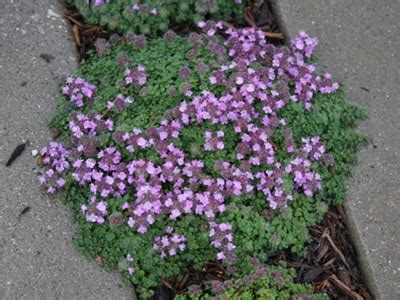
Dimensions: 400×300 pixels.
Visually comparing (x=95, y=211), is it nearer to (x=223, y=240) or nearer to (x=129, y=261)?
(x=129, y=261)

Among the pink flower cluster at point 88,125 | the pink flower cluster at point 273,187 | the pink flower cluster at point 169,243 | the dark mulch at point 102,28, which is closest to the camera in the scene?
the pink flower cluster at point 169,243

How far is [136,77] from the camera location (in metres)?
3.60

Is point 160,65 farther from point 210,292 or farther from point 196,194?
point 210,292

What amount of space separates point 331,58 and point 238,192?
1279 millimetres

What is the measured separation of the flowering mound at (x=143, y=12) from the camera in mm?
3938

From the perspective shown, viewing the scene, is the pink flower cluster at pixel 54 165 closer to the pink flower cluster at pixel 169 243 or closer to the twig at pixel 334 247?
the pink flower cluster at pixel 169 243

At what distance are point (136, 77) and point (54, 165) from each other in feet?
2.25

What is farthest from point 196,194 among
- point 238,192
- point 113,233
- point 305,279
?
point 305,279

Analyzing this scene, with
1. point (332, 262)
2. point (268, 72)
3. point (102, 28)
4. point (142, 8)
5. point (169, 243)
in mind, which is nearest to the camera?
point (169, 243)

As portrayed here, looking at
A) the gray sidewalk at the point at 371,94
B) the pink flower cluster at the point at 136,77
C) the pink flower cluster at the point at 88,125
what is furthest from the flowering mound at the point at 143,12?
the pink flower cluster at the point at 88,125

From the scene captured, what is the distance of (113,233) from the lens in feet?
10.8

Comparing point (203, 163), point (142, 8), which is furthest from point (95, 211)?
point (142, 8)

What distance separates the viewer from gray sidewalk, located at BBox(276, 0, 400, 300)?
3453mm

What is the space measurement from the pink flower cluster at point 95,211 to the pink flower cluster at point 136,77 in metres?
0.74
